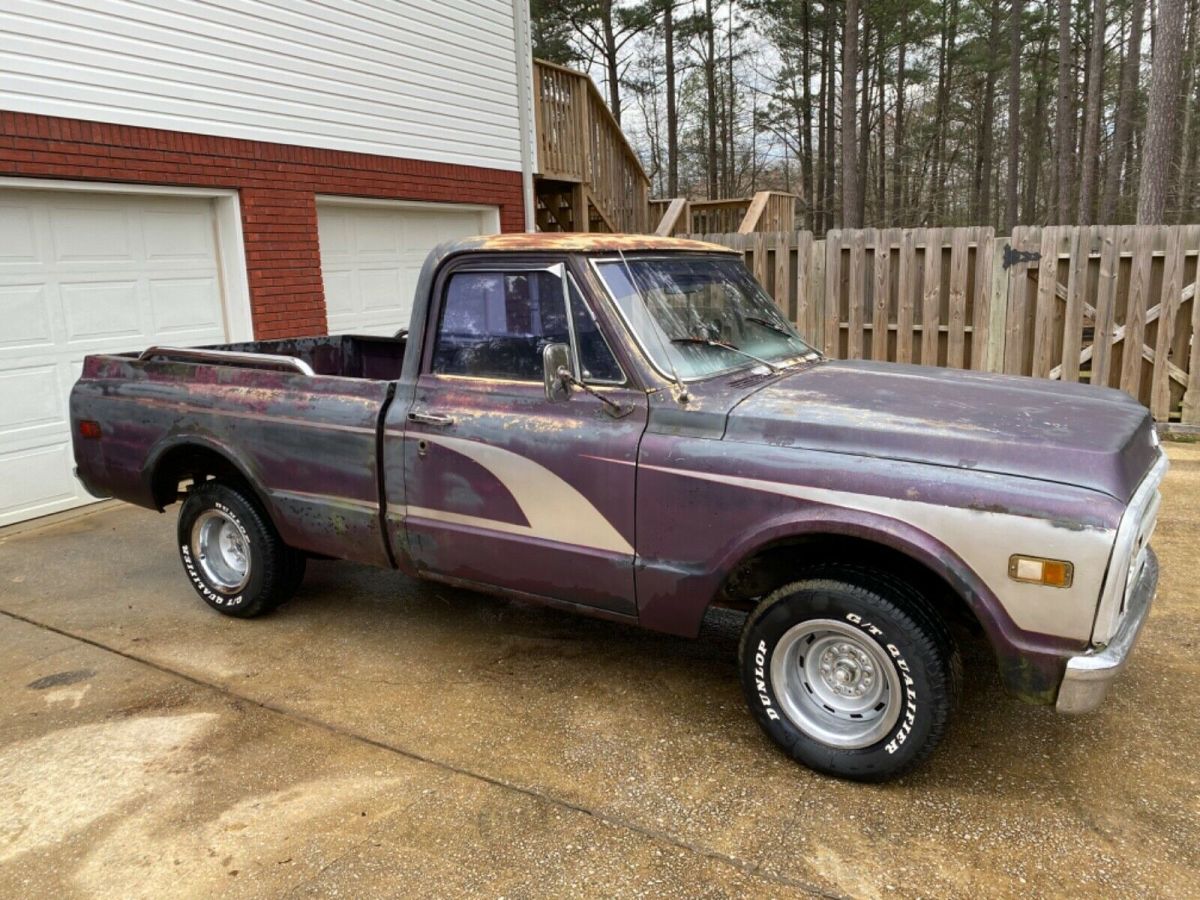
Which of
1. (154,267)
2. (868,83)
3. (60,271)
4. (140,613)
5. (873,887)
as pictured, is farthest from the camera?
(868,83)

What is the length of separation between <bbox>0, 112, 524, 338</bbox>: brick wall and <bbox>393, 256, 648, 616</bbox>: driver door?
442cm

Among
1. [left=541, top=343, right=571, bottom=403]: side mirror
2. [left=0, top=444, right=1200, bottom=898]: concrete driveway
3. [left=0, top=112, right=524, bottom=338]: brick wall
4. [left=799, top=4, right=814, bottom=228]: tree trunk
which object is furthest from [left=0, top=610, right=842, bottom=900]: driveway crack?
[left=799, top=4, right=814, bottom=228]: tree trunk

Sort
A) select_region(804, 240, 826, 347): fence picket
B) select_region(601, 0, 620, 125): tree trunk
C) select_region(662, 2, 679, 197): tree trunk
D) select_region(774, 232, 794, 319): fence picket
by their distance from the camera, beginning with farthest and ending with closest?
select_region(662, 2, 679, 197): tree trunk → select_region(601, 0, 620, 125): tree trunk → select_region(774, 232, 794, 319): fence picket → select_region(804, 240, 826, 347): fence picket

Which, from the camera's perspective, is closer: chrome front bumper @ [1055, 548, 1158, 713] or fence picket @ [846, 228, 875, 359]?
chrome front bumper @ [1055, 548, 1158, 713]

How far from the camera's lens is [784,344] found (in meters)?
4.16

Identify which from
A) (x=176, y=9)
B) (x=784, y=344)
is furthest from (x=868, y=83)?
(x=784, y=344)

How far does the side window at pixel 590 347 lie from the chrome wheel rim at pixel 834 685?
1.21 meters

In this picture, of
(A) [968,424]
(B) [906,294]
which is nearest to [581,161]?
(B) [906,294]

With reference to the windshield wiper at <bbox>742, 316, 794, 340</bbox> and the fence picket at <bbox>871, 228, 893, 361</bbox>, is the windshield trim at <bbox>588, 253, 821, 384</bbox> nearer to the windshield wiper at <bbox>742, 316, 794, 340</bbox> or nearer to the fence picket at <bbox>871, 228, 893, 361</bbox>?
the windshield wiper at <bbox>742, 316, 794, 340</bbox>

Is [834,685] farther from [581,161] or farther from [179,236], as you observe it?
[581,161]

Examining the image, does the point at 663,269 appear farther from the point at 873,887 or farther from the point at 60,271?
the point at 60,271

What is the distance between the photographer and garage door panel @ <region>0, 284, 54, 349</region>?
21.3 ft

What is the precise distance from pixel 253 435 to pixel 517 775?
223cm

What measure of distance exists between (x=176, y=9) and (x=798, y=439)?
6.87 meters
